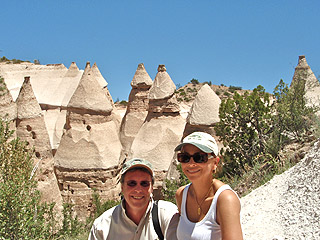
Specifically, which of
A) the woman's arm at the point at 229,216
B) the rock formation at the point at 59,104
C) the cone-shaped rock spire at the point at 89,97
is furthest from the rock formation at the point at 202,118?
the rock formation at the point at 59,104

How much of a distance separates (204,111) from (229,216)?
29.1 feet

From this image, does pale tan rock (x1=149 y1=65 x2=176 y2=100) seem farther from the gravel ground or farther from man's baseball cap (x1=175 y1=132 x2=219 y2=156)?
man's baseball cap (x1=175 y1=132 x2=219 y2=156)

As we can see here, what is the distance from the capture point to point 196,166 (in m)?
2.33

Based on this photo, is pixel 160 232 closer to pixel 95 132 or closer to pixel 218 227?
pixel 218 227

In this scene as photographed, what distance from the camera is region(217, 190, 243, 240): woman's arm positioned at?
6.74 ft

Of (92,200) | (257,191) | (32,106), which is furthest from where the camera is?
(92,200)

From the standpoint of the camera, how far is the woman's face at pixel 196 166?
2330mm

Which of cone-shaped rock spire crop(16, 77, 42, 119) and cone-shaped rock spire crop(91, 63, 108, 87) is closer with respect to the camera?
cone-shaped rock spire crop(16, 77, 42, 119)

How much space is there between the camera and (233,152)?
9.03 m

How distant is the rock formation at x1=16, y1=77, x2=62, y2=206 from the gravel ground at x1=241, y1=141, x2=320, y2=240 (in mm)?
5659

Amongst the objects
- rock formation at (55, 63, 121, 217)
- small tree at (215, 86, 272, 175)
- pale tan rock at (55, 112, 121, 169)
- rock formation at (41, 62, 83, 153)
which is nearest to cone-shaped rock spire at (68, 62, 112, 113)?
rock formation at (55, 63, 121, 217)

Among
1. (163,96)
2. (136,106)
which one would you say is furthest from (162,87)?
(136,106)


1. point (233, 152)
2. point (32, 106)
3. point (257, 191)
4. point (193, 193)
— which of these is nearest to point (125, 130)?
point (32, 106)

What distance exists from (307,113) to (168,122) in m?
5.39
